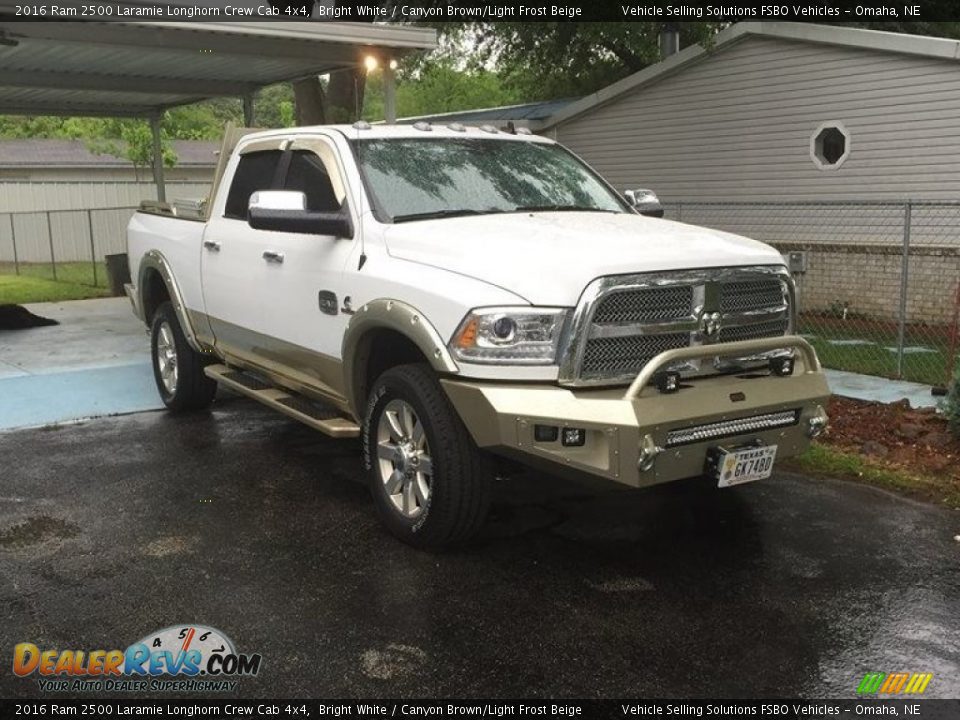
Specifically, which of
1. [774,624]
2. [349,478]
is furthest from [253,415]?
[774,624]

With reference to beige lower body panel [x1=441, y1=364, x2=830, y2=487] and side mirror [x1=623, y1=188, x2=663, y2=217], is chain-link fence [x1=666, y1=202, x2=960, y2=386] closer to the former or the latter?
side mirror [x1=623, y1=188, x2=663, y2=217]

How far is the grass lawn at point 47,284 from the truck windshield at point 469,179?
11.5 m

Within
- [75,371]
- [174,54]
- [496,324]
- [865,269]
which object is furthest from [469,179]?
[865,269]

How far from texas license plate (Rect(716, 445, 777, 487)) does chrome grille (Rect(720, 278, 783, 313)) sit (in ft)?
2.22

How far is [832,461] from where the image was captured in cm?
610

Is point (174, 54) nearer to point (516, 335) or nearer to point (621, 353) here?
point (516, 335)

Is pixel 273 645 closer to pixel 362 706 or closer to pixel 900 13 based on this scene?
pixel 362 706

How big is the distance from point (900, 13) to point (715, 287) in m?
15.9

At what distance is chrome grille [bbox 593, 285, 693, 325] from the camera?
3.99 meters

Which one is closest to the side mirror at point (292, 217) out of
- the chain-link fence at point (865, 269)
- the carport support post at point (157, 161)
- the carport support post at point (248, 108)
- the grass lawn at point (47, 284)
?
the chain-link fence at point (865, 269)

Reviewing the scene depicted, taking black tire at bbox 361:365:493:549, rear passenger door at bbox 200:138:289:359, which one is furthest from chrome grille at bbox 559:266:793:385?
rear passenger door at bbox 200:138:289:359

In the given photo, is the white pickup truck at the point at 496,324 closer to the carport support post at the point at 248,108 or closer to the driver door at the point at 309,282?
the driver door at the point at 309,282

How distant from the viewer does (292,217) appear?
487 cm

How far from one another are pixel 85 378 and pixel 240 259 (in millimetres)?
3852
